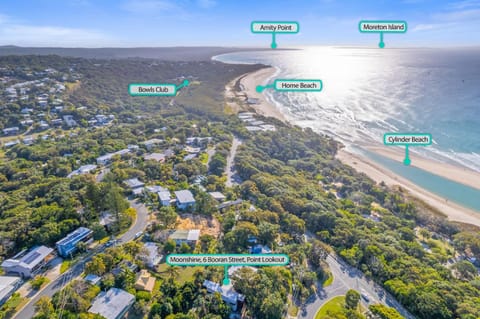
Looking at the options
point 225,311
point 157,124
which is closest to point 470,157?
point 225,311

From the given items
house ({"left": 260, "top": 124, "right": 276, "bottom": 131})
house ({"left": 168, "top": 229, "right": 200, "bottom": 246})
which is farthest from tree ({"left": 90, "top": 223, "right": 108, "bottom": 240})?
house ({"left": 260, "top": 124, "right": 276, "bottom": 131})

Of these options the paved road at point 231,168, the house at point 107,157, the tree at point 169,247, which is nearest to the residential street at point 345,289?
the tree at point 169,247

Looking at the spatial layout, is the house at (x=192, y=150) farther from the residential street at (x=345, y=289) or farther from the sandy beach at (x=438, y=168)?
the sandy beach at (x=438, y=168)

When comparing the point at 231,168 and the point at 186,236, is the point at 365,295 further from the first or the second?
the point at 231,168

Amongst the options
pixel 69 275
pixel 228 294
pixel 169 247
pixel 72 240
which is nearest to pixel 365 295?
pixel 228 294

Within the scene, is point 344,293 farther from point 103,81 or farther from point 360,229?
point 103,81

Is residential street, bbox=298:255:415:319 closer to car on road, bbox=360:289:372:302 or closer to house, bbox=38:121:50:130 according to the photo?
car on road, bbox=360:289:372:302
